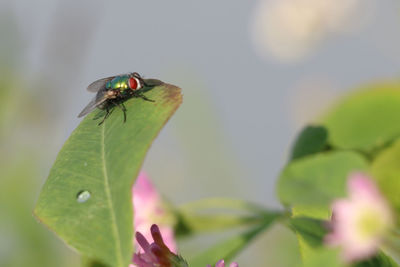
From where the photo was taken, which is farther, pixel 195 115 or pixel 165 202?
pixel 195 115

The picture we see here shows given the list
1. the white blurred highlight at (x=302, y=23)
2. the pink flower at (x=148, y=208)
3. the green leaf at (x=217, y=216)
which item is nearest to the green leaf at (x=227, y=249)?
the green leaf at (x=217, y=216)

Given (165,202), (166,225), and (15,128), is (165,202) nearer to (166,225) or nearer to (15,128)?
(166,225)

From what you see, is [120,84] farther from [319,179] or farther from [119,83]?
[319,179]

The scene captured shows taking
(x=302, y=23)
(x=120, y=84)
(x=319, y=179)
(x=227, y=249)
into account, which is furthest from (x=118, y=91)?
(x=302, y=23)

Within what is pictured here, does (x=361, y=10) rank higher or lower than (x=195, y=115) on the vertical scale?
higher

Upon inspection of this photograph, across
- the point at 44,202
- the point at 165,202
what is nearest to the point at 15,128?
the point at 165,202

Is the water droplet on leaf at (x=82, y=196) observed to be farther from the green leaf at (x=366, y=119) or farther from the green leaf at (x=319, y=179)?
the green leaf at (x=366, y=119)

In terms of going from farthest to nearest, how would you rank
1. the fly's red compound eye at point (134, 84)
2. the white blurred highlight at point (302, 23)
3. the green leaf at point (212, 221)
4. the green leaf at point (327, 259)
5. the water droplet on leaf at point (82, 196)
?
the white blurred highlight at point (302, 23) → the green leaf at point (212, 221) → the fly's red compound eye at point (134, 84) → the water droplet on leaf at point (82, 196) → the green leaf at point (327, 259)
